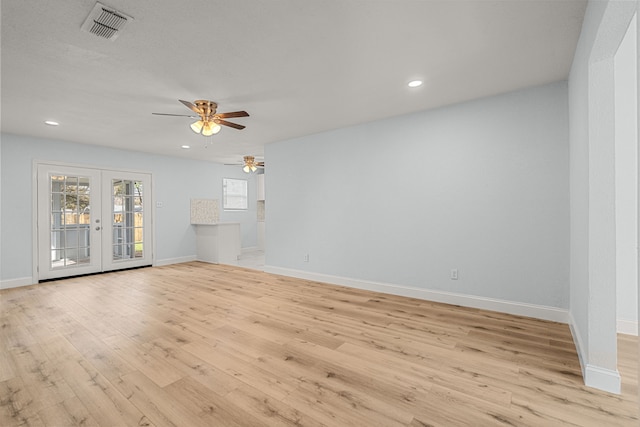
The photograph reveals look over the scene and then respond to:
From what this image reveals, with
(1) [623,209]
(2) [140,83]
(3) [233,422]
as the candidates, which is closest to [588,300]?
(1) [623,209]

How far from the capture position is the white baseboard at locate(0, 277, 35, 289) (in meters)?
4.71

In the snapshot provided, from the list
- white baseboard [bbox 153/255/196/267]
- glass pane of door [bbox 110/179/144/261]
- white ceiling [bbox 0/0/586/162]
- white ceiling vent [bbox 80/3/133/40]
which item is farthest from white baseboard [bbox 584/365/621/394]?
glass pane of door [bbox 110/179/144/261]

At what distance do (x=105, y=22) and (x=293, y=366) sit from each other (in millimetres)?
2838

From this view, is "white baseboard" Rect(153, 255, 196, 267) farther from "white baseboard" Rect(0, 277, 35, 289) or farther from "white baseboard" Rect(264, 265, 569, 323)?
"white baseboard" Rect(264, 265, 569, 323)

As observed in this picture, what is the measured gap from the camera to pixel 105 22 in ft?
6.60

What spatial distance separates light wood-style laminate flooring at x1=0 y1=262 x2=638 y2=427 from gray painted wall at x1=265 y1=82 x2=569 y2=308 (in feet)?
1.70

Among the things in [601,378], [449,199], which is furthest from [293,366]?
[449,199]

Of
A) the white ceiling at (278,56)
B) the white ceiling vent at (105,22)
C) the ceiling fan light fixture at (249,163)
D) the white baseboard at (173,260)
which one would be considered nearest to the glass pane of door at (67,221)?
the white baseboard at (173,260)

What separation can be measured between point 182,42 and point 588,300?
3523 mm

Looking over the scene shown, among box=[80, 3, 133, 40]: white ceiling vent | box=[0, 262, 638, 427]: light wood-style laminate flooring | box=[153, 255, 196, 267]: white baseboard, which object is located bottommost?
box=[0, 262, 638, 427]: light wood-style laminate flooring

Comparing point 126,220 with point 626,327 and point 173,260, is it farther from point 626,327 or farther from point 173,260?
point 626,327

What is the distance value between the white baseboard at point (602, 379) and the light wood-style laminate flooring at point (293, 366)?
2.1 inches

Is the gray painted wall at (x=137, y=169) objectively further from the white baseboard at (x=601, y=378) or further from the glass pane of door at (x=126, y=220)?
the white baseboard at (x=601, y=378)

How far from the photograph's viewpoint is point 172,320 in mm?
3201
